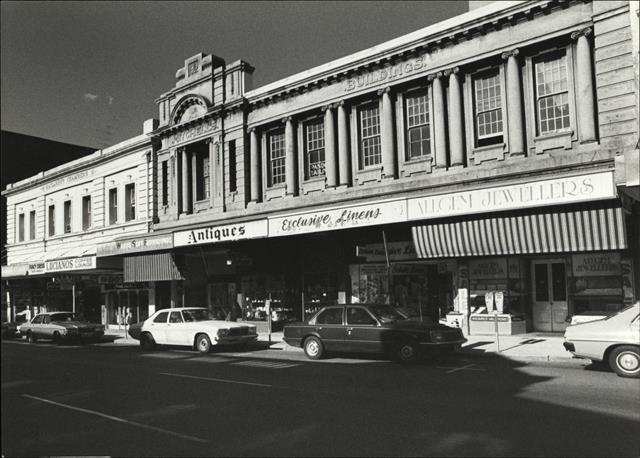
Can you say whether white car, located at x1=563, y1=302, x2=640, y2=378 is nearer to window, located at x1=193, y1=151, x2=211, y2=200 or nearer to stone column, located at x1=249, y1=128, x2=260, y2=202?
stone column, located at x1=249, y1=128, x2=260, y2=202

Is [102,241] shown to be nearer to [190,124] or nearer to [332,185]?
[190,124]

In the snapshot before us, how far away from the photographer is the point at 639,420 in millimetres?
7191

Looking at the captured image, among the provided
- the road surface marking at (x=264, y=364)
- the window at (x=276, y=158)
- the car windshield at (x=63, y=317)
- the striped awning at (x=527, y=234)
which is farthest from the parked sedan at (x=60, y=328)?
the striped awning at (x=527, y=234)

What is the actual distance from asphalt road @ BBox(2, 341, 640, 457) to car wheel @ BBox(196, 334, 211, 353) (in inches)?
149

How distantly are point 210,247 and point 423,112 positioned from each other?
425 inches

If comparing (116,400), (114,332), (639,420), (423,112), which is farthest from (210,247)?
(639,420)

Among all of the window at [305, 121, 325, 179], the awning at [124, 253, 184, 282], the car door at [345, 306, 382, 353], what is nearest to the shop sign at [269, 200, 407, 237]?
the window at [305, 121, 325, 179]

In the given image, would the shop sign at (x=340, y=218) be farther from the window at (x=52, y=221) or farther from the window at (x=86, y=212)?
the window at (x=52, y=221)

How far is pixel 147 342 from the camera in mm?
19547

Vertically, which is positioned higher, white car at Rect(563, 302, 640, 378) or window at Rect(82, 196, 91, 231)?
window at Rect(82, 196, 91, 231)

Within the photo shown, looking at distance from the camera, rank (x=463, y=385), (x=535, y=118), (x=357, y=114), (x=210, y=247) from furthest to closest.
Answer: (x=210, y=247) < (x=357, y=114) < (x=535, y=118) < (x=463, y=385)

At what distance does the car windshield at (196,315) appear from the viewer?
18.6 m

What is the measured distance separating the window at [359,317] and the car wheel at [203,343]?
503cm

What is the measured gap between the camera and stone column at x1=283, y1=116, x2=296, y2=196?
2300cm
